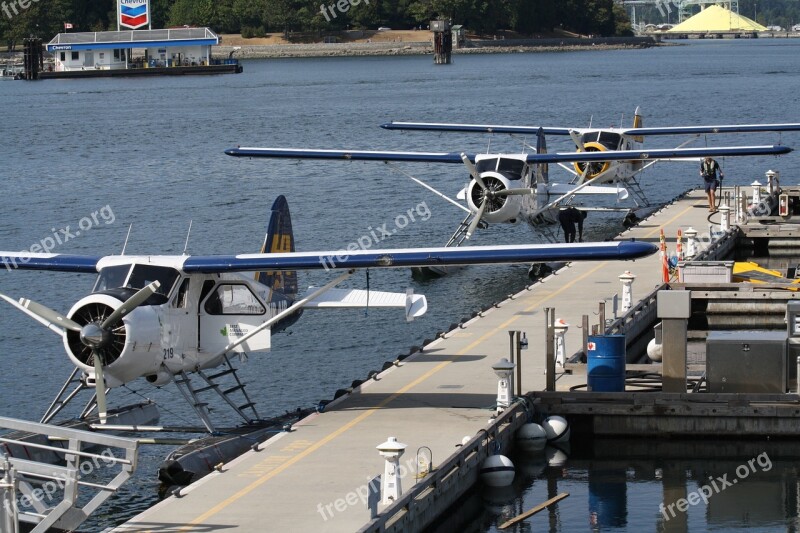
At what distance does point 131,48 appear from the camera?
5354 inches

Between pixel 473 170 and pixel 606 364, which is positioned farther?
pixel 473 170

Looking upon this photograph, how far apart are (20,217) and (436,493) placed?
31845 mm

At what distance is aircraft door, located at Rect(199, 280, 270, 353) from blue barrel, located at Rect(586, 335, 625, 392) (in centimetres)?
423

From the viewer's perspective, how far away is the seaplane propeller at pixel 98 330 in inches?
598

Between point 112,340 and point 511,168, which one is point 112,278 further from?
point 511,168

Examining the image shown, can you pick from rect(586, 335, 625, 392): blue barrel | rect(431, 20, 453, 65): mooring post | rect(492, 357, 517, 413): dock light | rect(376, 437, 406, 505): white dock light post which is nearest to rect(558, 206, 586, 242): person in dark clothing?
rect(586, 335, 625, 392): blue barrel

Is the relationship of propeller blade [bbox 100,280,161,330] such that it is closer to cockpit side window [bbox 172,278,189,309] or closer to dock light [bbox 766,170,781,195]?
cockpit side window [bbox 172,278,189,309]

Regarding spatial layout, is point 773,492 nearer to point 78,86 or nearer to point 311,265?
point 311,265

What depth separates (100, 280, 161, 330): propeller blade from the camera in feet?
50.1

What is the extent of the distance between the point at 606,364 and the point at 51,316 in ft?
23.3

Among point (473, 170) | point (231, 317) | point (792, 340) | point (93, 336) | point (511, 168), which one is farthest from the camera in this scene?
point (511, 168)

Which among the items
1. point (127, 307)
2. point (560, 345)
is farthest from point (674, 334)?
point (127, 307)

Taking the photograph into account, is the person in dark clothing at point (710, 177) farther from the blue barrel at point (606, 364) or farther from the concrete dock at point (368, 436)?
the blue barrel at point (606, 364)

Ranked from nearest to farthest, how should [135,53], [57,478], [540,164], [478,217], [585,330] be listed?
[57,478]
[585,330]
[478,217]
[540,164]
[135,53]
